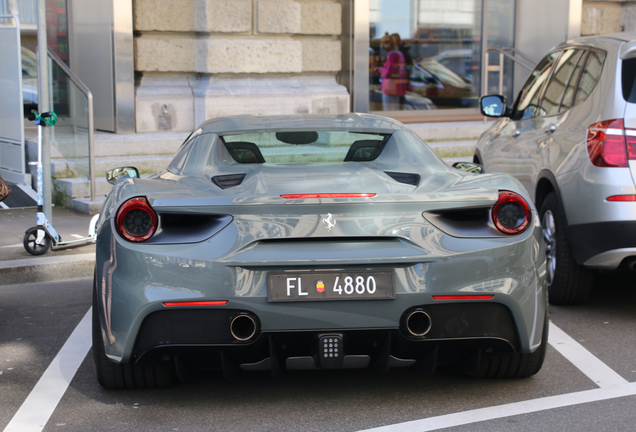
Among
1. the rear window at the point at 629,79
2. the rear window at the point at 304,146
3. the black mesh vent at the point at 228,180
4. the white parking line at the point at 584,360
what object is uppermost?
the rear window at the point at 629,79

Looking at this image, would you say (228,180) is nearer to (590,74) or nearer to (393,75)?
(590,74)

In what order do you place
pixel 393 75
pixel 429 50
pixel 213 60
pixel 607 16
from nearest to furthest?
pixel 213 60, pixel 393 75, pixel 429 50, pixel 607 16

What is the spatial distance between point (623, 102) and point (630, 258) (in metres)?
0.90

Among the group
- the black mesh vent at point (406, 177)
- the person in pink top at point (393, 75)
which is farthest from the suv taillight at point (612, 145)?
the person in pink top at point (393, 75)

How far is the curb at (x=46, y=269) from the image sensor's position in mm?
6367

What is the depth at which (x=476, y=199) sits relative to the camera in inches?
132

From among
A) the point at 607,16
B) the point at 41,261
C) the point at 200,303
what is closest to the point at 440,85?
the point at 607,16

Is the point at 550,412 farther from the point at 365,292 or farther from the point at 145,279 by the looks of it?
the point at 145,279

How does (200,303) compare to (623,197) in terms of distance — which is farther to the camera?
(623,197)

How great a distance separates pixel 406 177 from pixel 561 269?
202cm

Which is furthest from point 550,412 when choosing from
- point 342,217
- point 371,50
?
point 371,50

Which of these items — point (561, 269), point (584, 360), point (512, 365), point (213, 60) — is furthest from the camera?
point (213, 60)

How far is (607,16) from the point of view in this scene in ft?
46.8

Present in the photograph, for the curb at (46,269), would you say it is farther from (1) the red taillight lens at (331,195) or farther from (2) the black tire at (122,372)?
(1) the red taillight lens at (331,195)
